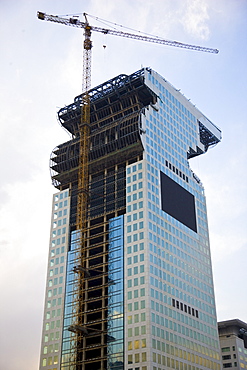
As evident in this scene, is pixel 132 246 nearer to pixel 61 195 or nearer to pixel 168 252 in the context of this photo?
pixel 168 252

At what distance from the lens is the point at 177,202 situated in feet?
520

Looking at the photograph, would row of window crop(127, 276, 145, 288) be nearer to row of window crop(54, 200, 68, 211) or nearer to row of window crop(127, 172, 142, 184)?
row of window crop(127, 172, 142, 184)

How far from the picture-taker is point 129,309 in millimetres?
132625

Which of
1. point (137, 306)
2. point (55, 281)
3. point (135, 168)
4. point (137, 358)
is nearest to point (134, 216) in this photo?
point (135, 168)

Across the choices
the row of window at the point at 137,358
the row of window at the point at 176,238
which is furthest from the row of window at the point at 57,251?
the row of window at the point at 137,358

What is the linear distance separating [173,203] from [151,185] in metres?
11.3

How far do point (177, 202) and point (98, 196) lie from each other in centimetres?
2481

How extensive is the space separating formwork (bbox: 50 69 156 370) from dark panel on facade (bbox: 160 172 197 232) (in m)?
12.0

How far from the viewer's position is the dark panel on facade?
153 meters

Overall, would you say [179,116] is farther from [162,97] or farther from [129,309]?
[129,309]

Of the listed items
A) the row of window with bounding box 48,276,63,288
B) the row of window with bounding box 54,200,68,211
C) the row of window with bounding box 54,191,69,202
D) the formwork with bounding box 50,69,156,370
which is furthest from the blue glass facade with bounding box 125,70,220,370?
the row of window with bounding box 54,200,68,211

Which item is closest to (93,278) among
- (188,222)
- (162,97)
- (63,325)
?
(63,325)

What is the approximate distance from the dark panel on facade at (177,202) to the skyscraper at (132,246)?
1.10 feet

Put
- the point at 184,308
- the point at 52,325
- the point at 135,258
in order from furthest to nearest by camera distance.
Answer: the point at 52,325, the point at 184,308, the point at 135,258
